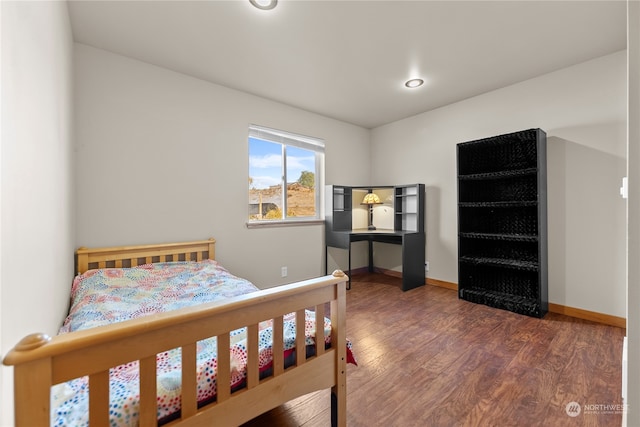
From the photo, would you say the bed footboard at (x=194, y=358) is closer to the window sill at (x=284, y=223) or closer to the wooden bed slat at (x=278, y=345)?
the wooden bed slat at (x=278, y=345)

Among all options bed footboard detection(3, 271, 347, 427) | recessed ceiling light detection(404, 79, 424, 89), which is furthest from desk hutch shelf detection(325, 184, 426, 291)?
bed footboard detection(3, 271, 347, 427)

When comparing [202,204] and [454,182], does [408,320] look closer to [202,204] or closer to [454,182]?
[454,182]

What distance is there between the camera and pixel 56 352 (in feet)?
2.15

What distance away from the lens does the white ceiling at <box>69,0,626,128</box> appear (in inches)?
73.6

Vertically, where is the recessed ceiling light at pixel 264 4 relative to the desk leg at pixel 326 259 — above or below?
above

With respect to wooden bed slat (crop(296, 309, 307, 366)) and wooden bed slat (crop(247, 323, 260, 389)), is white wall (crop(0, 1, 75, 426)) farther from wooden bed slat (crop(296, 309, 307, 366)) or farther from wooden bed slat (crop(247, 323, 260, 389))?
wooden bed slat (crop(296, 309, 307, 366))

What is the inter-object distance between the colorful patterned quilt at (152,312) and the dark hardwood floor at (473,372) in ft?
1.41

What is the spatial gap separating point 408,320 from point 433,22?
2.45 meters

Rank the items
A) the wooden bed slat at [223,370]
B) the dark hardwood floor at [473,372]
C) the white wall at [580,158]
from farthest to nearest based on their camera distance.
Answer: the white wall at [580,158] < the dark hardwood floor at [473,372] < the wooden bed slat at [223,370]

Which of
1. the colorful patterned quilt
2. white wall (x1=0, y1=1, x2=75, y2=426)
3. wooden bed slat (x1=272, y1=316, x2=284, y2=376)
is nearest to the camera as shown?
white wall (x1=0, y1=1, x2=75, y2=426)

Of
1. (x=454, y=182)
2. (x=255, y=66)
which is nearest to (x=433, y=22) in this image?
(x=255, y=66)

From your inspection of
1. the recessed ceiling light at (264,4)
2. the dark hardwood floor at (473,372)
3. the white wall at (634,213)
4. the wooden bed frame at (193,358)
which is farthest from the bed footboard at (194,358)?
the recessed ceiling light at (264,4)

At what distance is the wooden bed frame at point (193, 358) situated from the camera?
2.10 ft

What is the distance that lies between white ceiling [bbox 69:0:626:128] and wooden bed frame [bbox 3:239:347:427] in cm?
184
